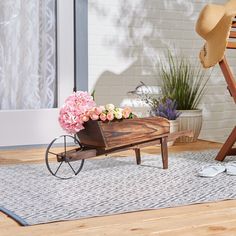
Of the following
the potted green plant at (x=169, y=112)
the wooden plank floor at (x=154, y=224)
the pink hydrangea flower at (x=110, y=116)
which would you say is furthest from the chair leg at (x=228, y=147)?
the wooden plank floor at (x=154, y=224)

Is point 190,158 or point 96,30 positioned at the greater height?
point 96,30

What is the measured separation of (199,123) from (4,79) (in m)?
1.41

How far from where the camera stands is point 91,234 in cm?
160

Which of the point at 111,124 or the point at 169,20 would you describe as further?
the point at 169,20

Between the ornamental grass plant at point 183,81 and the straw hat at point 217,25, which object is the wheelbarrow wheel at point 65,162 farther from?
the ornamental grass plant at point 183,81

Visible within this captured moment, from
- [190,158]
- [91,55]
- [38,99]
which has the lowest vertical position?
[190,158]

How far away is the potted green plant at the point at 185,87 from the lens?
3.72 meters

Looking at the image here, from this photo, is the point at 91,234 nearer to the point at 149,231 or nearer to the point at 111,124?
the point at 149,231

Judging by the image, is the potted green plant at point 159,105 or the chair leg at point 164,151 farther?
the potted green plant at point 159,105

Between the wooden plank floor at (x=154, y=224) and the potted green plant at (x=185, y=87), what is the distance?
1.81m

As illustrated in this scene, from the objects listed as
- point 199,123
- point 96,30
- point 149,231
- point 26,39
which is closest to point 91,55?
point 96,30

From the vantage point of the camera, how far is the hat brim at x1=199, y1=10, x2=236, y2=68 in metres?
2.77

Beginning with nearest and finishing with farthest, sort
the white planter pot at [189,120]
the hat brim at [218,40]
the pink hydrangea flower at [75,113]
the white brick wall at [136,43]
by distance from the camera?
the pink hydrangea flower at [75,113] → the hat brim at [218,40] → the white planter pot at [189,120] → the white brick wall at [136,43]

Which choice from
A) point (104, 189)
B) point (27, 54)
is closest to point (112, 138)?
point (104, 189)
